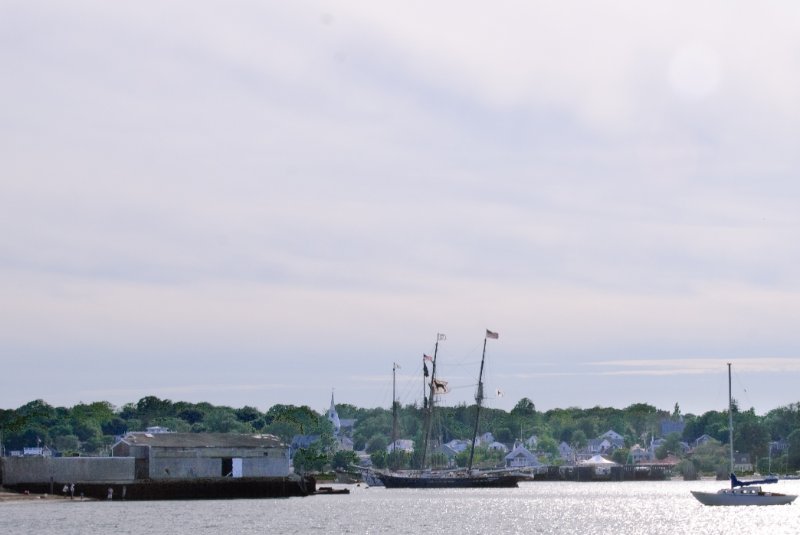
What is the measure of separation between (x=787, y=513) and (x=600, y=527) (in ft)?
91.4

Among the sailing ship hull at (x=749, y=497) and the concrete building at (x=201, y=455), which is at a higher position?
the concrete building at (x=201, y=455)

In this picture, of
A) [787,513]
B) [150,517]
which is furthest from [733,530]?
[150,517]

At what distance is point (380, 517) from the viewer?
366ft

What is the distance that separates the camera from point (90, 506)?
117 meters

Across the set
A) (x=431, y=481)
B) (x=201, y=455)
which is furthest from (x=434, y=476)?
(x=201, y=455)

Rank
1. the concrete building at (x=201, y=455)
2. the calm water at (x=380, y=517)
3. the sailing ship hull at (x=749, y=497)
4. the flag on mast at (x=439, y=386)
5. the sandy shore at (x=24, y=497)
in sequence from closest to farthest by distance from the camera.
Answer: the calm water at (x=380, y=517) → the sandy shore at (x=24, y=497) → the sailing ship hull at (x=749, y=497) → the concrete building at (x=201, y=455) → the flag on mast at (x=439, y=386)

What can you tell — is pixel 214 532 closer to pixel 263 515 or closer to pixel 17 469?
pixel 263 515

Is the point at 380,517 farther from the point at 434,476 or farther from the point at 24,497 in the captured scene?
the point at 434,476

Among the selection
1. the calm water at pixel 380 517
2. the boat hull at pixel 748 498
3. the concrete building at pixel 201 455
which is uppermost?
the concrete building at pixel 201 455

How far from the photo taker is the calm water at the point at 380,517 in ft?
315

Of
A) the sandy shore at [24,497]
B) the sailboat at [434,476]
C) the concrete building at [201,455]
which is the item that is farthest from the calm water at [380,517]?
the sailboat at [434,476]

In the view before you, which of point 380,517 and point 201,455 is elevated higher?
point 201,455

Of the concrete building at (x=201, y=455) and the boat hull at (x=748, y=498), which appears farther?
the concrete building at (x=201, y=455)

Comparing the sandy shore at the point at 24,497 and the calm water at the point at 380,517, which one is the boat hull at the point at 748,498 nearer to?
the calm water at the point at 380,517
